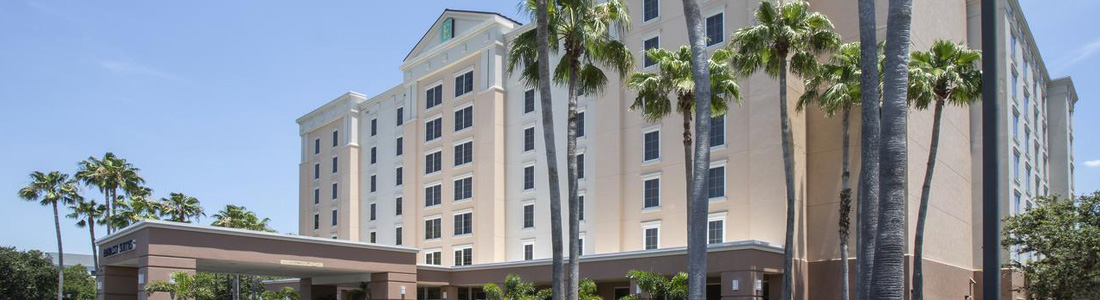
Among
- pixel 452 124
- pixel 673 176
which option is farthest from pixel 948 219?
pixel 452 124

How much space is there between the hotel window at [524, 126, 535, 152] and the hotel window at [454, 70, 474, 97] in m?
5.30

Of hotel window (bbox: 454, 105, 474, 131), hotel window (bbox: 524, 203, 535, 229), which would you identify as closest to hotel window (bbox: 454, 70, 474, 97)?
hotel window (bbox: 454, 105, 474, 131)

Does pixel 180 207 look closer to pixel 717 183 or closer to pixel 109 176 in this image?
pixel 109 176

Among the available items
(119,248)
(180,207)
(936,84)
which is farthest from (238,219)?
(936,84)

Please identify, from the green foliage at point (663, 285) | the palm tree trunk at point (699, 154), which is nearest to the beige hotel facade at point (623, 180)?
the green foliage at point (663, 285)

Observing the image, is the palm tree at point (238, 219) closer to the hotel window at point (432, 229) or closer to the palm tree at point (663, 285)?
the hotel window at point (432, 229)

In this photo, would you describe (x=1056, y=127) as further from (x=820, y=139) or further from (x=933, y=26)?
(x=820, y=139)

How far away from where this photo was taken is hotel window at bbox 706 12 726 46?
1570 inches

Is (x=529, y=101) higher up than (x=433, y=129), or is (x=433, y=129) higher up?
(x=529, y=101)

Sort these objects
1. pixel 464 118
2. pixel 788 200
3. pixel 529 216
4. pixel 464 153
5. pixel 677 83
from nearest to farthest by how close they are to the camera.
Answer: pixel 677 83, pixel 788 200, pixel 529 216, pixel 464 153, pixel 464 118

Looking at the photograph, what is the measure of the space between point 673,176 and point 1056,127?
31510 millimetres

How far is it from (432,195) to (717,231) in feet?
73.9

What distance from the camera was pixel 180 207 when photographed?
197 ft

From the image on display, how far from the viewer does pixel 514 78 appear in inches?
2002
